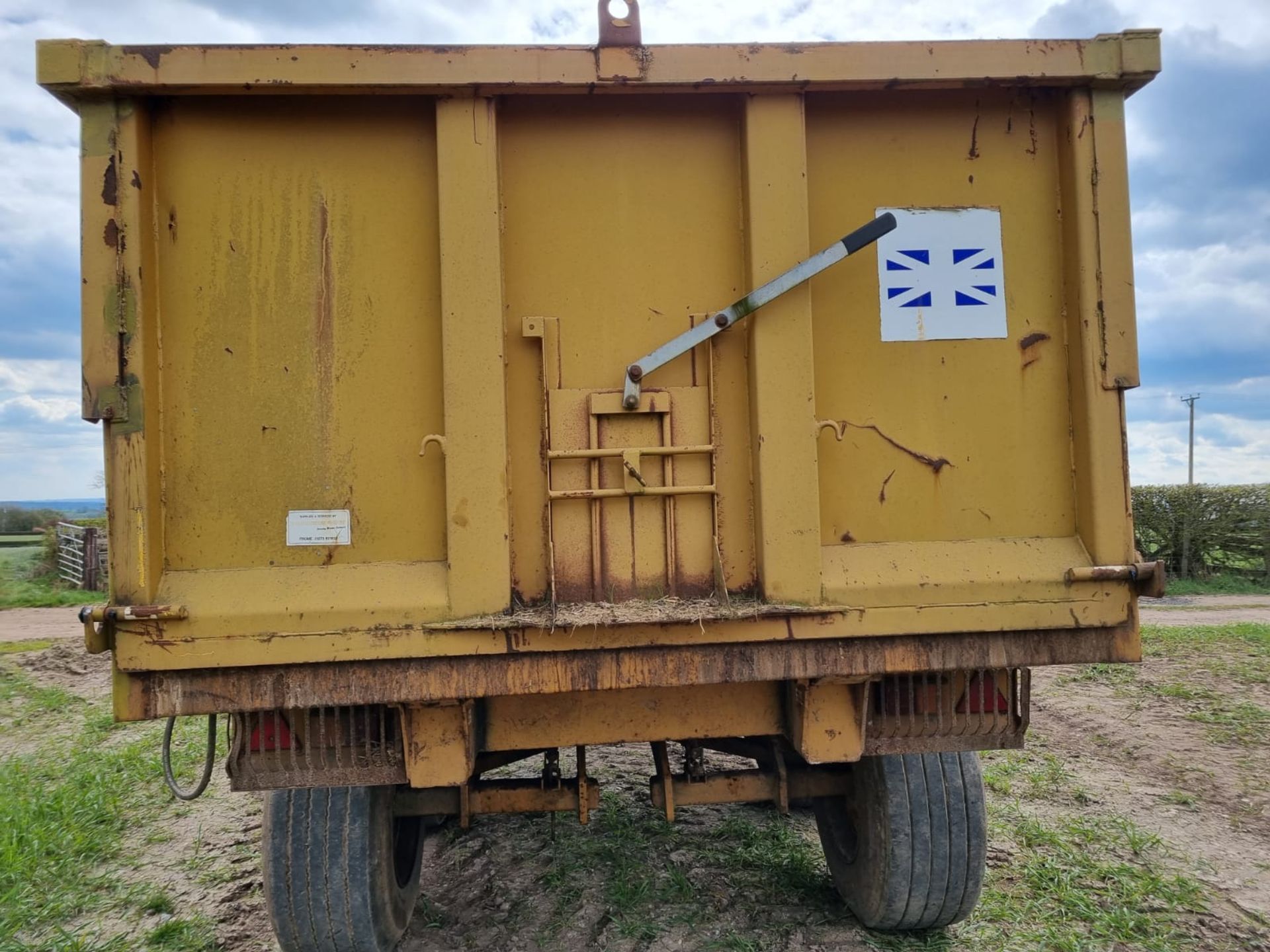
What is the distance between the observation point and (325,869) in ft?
8.04

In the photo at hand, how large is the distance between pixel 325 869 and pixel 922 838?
205cm


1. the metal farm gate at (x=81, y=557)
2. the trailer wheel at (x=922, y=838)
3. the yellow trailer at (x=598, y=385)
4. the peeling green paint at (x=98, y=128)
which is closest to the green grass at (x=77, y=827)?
the yellow trailer at (x=598, y=385)

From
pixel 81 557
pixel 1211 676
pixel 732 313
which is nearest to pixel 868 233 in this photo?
pixel 732 313

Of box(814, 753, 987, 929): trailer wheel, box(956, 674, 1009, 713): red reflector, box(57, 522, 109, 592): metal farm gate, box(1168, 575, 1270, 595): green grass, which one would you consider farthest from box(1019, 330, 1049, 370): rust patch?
box(57, 522, 109, 592): metal farm gate

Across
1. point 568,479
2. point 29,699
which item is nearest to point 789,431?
point 568,479

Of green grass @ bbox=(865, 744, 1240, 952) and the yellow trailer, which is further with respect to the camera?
green grass @ bbox=(865, 744, 1240, 952)

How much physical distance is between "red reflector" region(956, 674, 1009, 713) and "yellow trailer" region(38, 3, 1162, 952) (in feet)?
0.07

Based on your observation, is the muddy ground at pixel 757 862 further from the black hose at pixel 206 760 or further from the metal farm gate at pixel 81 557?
the metal farm gate at pixel 81 557

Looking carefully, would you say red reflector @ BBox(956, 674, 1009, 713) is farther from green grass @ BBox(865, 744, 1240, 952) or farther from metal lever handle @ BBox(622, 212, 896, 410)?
metal lever handle @ BBox(622, 212, 896, 410)

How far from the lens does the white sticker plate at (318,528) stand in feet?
6.79

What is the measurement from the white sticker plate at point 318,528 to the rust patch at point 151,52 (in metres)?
1.23

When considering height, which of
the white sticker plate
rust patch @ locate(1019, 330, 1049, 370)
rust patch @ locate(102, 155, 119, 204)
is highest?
rust patch @ locate(102, 155, 119, 204)

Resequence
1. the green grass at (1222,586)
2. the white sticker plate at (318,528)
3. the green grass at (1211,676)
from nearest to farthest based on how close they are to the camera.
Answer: the white sticker plate at (318,528)
the green grass at (1211,676)
the green grass at (1222,586)

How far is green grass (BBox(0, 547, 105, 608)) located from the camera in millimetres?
12609
